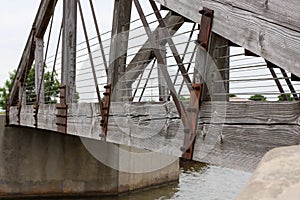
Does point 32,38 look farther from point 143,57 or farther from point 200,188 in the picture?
point 200,188

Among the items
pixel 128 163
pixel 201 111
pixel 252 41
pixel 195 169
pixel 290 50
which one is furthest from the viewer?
pixel 195 169

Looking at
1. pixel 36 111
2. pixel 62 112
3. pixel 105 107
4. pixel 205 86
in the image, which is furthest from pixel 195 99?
pixel 36 111

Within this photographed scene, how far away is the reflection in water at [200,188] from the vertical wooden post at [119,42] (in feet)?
19.3

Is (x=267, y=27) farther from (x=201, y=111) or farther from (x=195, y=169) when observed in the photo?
(x=195, y=169)

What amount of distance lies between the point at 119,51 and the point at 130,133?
2.51 feet

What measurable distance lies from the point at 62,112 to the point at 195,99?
10.7 feet

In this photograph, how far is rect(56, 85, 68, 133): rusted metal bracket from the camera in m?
5.85

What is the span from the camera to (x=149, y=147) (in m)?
3.65

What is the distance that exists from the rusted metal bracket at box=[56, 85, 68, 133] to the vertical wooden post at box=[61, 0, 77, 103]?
0.16ft

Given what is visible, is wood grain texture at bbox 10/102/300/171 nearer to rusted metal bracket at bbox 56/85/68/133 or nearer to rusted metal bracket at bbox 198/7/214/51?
rusted metal bracket at bbox 198/7/214/51

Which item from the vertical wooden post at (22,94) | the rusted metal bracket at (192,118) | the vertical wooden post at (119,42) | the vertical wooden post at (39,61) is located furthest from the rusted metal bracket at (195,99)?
the vertical wooden post at (22,94)

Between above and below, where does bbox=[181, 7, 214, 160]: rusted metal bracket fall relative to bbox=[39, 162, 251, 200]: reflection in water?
above

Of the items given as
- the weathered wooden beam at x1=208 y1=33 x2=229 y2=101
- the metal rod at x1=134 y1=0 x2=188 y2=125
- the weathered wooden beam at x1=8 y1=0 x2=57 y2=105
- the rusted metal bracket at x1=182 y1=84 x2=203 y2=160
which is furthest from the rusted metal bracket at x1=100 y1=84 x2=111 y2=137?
the weathered wooden beam at x1=8 y1=0 x2=57 y2=105

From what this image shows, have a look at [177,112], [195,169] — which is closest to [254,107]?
[177,112]
